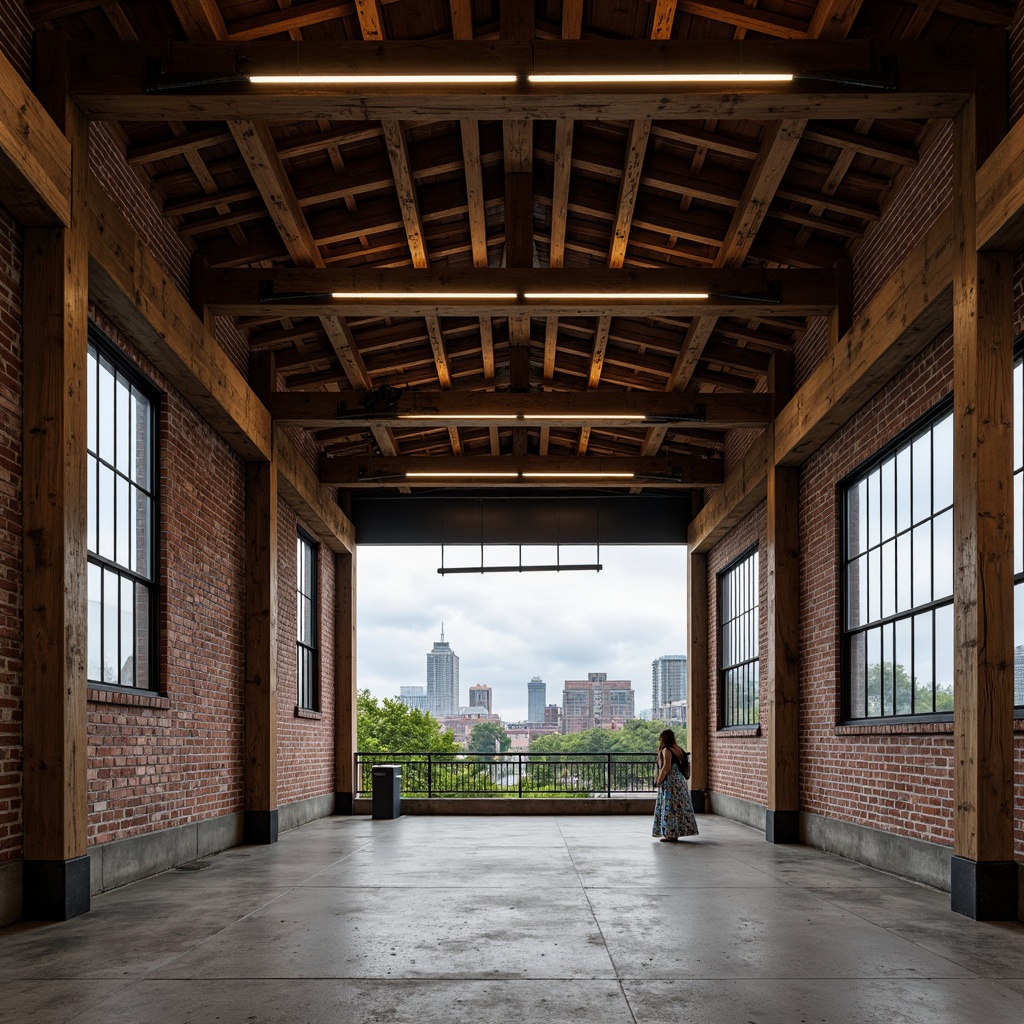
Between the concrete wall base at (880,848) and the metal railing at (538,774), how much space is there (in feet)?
24.5

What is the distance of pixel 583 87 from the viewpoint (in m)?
7.27

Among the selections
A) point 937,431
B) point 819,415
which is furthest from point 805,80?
point 819,415

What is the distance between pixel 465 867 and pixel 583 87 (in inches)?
266

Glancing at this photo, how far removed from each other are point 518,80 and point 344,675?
13.7 metres

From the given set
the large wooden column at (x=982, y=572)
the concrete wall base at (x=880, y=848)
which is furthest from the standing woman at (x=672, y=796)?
the large wooden column at (x=982, y=572)

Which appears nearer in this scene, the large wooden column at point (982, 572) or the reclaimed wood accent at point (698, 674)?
the large wooden column at point (982, 572)

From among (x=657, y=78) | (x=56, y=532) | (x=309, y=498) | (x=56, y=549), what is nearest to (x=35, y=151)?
(x=56, y=532)

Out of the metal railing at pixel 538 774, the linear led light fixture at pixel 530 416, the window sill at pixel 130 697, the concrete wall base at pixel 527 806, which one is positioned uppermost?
the linear led light fixture at pixel 530 416

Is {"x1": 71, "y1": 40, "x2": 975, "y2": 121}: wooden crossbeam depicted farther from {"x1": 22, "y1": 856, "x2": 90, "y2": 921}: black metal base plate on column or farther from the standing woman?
the standing woman

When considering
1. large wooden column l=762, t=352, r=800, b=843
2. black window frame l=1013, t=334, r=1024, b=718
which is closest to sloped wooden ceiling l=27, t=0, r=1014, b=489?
large wooden column l=762, t=352, r=800, b=843

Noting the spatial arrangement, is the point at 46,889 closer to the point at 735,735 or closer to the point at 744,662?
the point at 735,735

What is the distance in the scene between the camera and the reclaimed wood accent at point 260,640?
42.0ft

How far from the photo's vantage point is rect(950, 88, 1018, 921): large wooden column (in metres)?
7.06

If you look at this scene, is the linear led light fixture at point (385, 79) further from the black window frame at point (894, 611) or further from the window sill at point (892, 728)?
the window sill at point (892, 728)
